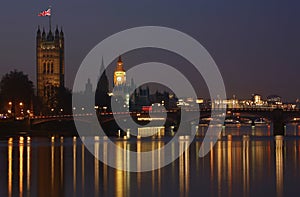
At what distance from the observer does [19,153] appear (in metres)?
59.2

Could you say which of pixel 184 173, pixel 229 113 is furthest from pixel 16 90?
pixel 184 173

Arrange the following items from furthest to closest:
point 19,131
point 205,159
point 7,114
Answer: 1. point 7,114
2. point 19,131
3. point 205,159

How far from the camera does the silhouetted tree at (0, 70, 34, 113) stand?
11788cm

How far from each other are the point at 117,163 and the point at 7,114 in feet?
233

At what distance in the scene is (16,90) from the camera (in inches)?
4658

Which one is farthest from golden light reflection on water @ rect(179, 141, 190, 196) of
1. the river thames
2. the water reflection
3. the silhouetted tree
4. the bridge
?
the silhouetted tree

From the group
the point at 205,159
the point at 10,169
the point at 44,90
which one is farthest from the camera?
the point at 44,90

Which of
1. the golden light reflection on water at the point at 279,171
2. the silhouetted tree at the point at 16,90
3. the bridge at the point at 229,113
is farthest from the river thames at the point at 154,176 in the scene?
the silhouetted tree at the point at 16,90

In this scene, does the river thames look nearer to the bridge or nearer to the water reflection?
the water reflection

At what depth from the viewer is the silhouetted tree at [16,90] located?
11788cm

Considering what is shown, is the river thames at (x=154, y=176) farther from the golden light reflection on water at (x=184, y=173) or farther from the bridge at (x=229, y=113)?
the bridge at (x=229, y=113)

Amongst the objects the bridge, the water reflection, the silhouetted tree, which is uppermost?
the silhouetted tree

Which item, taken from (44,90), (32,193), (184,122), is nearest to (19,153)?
(32,193)

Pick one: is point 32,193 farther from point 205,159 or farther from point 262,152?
point 262,152
